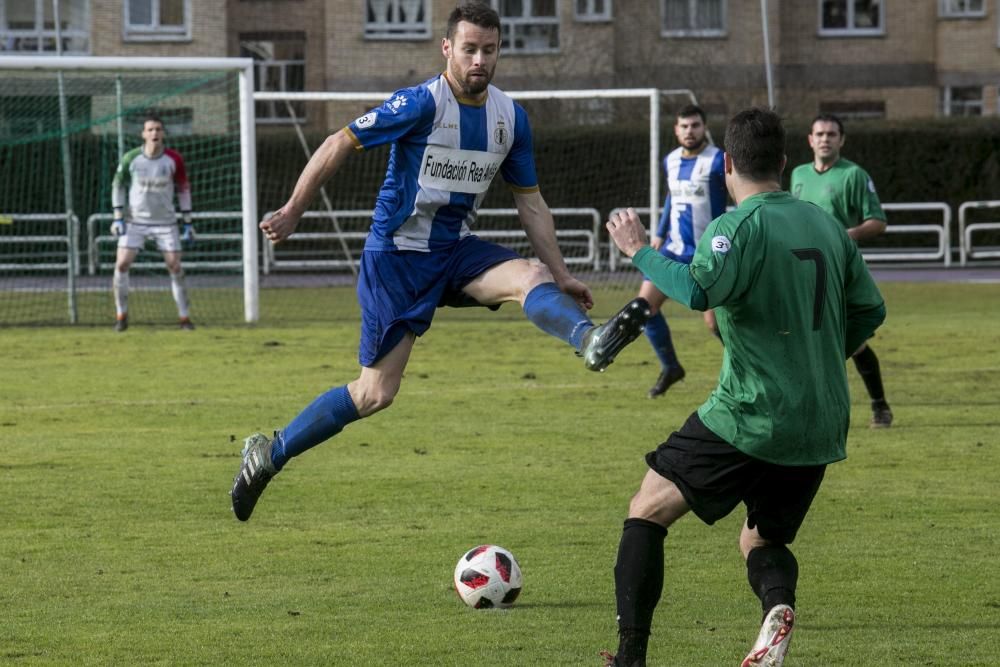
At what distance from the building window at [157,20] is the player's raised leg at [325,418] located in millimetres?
31969

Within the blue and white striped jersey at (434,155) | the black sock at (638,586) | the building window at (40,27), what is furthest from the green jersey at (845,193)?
the building window at (40,27)

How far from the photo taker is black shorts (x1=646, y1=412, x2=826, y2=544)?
4.74 metres

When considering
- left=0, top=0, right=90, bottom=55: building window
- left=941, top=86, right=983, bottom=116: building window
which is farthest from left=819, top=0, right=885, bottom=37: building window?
left=0, top=0, right=90, bottom=55: building window

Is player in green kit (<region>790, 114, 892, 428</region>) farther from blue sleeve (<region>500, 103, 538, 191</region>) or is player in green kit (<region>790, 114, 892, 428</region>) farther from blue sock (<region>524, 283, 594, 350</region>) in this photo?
blue sock (<region>524, 283, 594, 350</region>)

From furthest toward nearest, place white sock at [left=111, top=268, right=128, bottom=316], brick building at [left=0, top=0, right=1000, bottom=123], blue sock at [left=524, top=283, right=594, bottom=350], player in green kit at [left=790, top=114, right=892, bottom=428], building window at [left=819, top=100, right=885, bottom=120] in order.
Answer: building window at [left=819, top=100, right=885, bottom=120], brick building at [left=0, top=0, right=1000, bottom=123], white sock at [left=111, top=268, right=128, bottom=316], player in green kit at [left=790, top=114, right=892, bottom=428], blue sock at [left=524, top=283, right=594, bottom=350]

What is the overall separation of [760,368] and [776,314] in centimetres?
17

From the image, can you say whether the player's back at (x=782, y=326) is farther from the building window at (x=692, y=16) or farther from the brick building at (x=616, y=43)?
the building window at (x=692, y=16)

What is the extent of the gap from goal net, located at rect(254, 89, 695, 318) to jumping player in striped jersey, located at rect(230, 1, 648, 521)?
16140mm

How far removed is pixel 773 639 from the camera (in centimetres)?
464

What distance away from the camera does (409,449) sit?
9.68 meters

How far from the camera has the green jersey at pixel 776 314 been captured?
4559 millimetres

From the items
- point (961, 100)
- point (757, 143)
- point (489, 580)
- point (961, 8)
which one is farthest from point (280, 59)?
point (757, 143)

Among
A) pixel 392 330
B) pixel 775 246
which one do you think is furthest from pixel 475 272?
pixel 775 246

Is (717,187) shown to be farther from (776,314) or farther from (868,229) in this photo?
(776,314)
